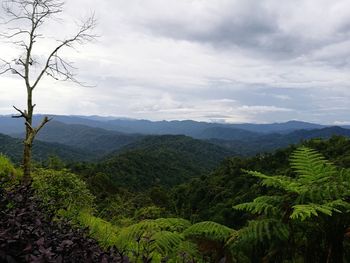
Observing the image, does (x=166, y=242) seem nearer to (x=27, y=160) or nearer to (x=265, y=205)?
(x=265, y=205)

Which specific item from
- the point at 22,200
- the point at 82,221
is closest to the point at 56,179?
the point at 82,221

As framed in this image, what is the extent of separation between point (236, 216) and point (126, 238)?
→ 3907 centimetres

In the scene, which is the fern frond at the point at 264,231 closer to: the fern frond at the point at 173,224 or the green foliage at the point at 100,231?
the fern frond at the point at 173,224

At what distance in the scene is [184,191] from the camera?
232ft

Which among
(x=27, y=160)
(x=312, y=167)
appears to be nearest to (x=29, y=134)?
(x=27, y=160)

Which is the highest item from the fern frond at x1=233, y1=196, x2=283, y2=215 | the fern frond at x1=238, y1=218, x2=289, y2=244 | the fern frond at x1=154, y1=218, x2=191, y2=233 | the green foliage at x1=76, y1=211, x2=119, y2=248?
the fern frond at x1=233, y1=196, x2=283, y2=215

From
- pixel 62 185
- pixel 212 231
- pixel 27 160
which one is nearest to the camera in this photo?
pixel 212 231

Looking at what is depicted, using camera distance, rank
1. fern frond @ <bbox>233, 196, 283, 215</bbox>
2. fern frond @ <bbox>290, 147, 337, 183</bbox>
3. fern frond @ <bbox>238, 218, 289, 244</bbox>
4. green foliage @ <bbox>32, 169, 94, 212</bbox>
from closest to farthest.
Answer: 1. fern frond @ <bbox>238, 218, 289, 244</bbox>
2. fern frond @ <bbox>233, 196, 283, 215</bbox>
3. fern frond @ <bbox>290, 147, 337, 183</bbox>
4. green foliage @ <bbox>32, 169, 94, 212</bbox>

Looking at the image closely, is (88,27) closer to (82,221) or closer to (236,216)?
(82,221)

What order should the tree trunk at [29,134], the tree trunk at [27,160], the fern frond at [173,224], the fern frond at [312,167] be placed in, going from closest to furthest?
1. the fern frond at [312,167]
2. the fern frond at [173,224]
3. the tree trunk at [27,160]
4. the tree trunk at [29,134]

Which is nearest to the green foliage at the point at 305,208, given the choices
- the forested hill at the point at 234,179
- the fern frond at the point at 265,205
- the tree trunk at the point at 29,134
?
the fern frond at the point at 265,205

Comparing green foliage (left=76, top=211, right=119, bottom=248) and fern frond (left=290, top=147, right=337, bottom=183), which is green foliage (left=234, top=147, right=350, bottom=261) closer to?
fern frond (left=290, top=147, right=337, bottom=183)

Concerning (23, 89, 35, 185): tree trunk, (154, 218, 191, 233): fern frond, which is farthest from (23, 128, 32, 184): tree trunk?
(154, 218, 191, 233): fern frond

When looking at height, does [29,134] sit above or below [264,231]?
above
